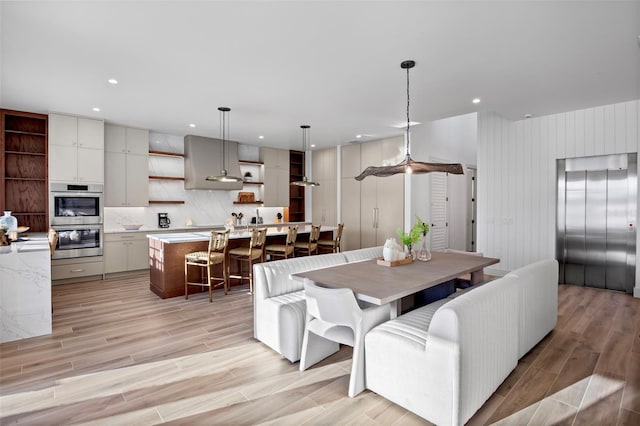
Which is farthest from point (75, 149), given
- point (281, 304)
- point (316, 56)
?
point (281, 304)

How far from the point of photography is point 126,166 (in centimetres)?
624

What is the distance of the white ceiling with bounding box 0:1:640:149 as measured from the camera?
2541 mm

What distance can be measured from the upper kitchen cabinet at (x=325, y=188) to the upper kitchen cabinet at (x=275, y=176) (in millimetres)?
772

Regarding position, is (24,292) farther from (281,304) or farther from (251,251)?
(281,304)

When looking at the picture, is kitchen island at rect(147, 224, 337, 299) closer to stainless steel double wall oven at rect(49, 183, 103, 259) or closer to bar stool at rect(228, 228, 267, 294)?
bar stool at rect(228, 228, 267, 294)

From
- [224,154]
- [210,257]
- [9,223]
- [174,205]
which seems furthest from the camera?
[224,154]

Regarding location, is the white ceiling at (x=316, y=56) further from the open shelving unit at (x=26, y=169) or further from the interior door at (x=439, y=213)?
the interior door at (x=439, y=213)

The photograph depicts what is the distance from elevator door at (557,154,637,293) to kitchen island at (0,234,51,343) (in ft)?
22.6

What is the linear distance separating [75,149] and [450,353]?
6235mm

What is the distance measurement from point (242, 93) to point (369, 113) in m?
2.01

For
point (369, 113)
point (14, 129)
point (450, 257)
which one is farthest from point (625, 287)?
point (14, 129)

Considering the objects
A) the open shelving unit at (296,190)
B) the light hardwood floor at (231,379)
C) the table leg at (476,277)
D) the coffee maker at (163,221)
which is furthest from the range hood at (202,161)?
the table leg at (476,277)

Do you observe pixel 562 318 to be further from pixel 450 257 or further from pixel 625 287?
pixel 625 287

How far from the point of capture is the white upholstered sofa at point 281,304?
2775mm
